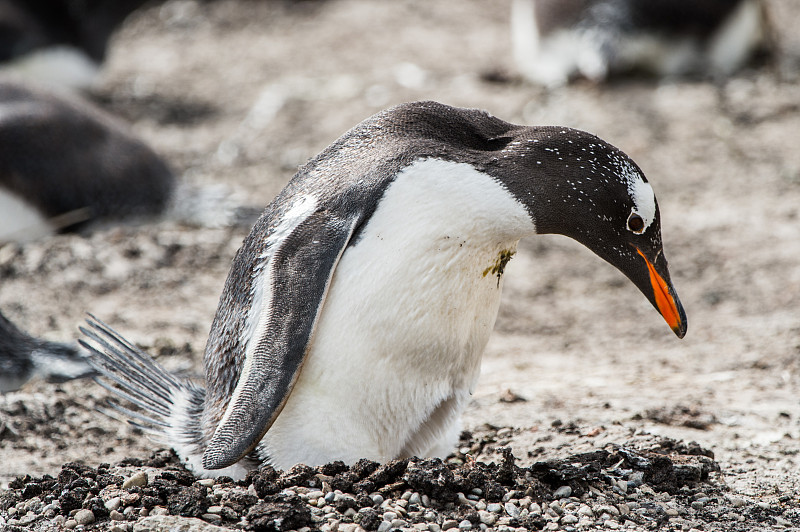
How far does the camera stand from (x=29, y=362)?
3562 mm

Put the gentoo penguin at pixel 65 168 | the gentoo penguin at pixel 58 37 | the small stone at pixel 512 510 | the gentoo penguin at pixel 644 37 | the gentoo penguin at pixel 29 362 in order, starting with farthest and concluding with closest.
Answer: the gentoo penguin at pixel 58 37, the gentoo penguin at pixel 644 37, the gentoo penguin at pixel 65 168, the gentoo penguin at pixel 29 362, the small stone at pixel 512 510

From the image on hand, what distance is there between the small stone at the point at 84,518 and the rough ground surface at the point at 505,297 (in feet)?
0.05

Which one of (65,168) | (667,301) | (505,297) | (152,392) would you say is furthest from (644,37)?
(152,392)

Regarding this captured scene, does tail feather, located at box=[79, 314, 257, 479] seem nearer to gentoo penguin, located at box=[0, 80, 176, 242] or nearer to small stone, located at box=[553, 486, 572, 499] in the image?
small stone, located at box=[553, 486, 572, 499]

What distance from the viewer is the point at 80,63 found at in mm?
8164

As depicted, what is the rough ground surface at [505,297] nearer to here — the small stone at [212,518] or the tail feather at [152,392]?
the small stone at [212,518]

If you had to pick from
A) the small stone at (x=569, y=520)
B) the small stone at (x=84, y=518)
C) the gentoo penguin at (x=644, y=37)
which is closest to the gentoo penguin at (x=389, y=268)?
the small stone at (x=84, y=518)

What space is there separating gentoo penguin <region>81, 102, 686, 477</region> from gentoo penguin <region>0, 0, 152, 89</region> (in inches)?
236

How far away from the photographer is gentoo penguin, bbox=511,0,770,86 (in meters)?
7.46

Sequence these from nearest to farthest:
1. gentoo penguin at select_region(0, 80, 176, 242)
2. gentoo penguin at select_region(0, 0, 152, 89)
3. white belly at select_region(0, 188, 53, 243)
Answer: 1. white belly at select_region(0, 188, 53, 243)
2. gentoo penguin at select_region(0, 80, 176, 242)
3. gentoo penguin at select_region(0, 0, 152, 89)

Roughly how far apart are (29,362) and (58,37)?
5.33 meters

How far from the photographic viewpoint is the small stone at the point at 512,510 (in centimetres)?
232

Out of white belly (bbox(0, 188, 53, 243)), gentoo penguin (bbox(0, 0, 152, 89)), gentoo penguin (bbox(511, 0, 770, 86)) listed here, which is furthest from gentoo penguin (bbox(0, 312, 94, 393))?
gentoo penguin (bbox(511, 0, 770, 86))

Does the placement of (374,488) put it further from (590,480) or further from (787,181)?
(787,181)
